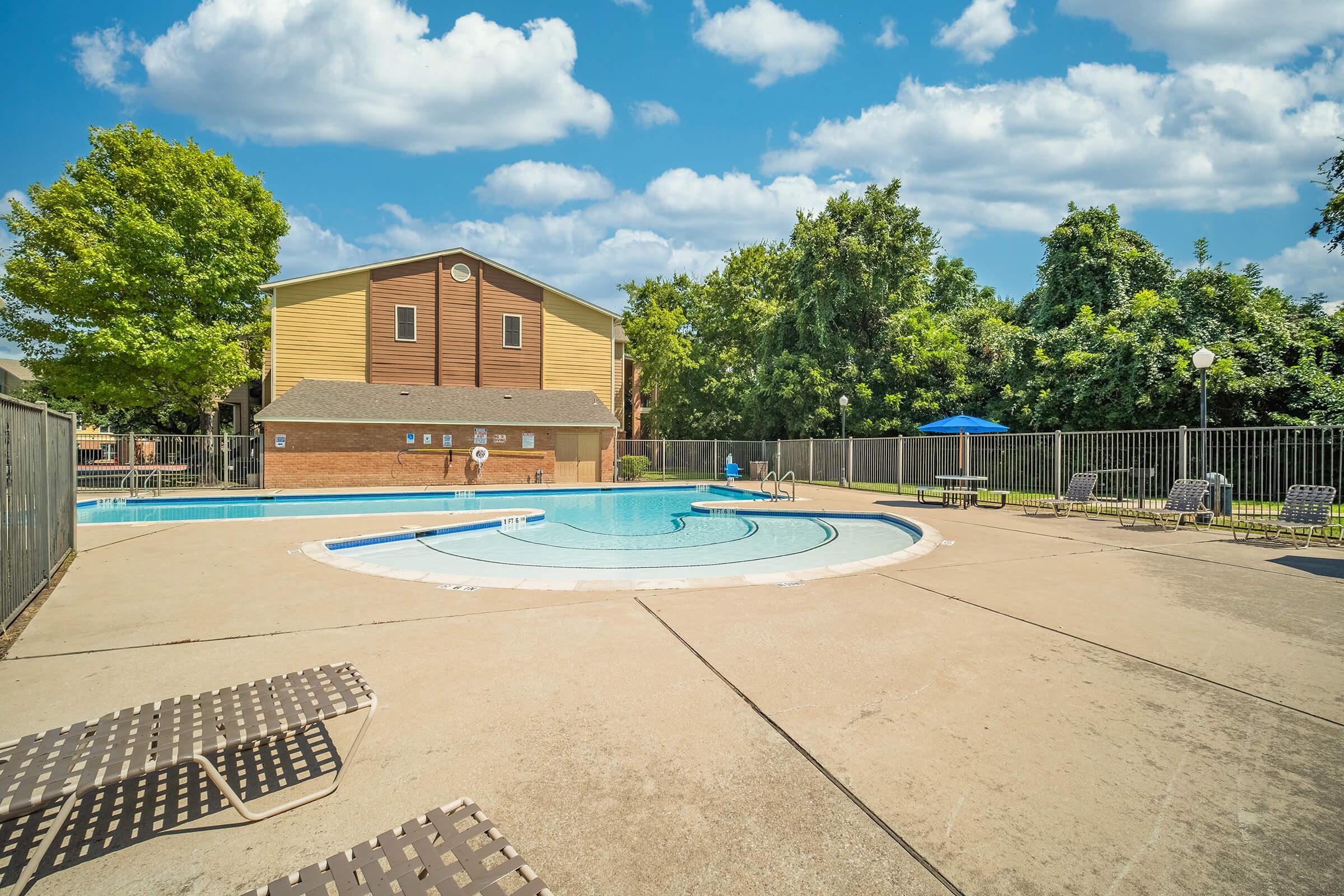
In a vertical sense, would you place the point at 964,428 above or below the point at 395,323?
below

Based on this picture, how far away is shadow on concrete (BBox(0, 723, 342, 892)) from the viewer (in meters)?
2.23

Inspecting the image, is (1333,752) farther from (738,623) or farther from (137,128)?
(137,128)

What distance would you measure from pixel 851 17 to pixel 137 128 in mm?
26196

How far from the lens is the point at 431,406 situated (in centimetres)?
2255

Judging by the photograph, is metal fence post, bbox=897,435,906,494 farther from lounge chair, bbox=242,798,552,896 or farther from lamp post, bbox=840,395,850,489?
lounge chair, bbox=242,798,552,896

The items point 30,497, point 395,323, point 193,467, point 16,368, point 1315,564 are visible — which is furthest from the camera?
point 16,368

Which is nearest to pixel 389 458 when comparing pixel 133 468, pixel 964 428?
pixel 133 468

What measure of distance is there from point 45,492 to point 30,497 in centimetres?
82

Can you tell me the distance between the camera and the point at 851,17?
12.2 metres

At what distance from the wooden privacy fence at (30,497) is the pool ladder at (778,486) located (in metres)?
13.5

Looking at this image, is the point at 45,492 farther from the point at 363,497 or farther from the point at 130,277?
the point at 130,277

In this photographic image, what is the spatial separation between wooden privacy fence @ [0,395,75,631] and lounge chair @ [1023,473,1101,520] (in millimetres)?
15761

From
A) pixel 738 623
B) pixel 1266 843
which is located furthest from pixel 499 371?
pixel 1266 843

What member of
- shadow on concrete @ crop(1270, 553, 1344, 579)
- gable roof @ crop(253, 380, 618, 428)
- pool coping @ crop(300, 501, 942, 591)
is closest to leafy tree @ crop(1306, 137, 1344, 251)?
shadow on concrete @ crop(1270, 553, 1344, 579)
